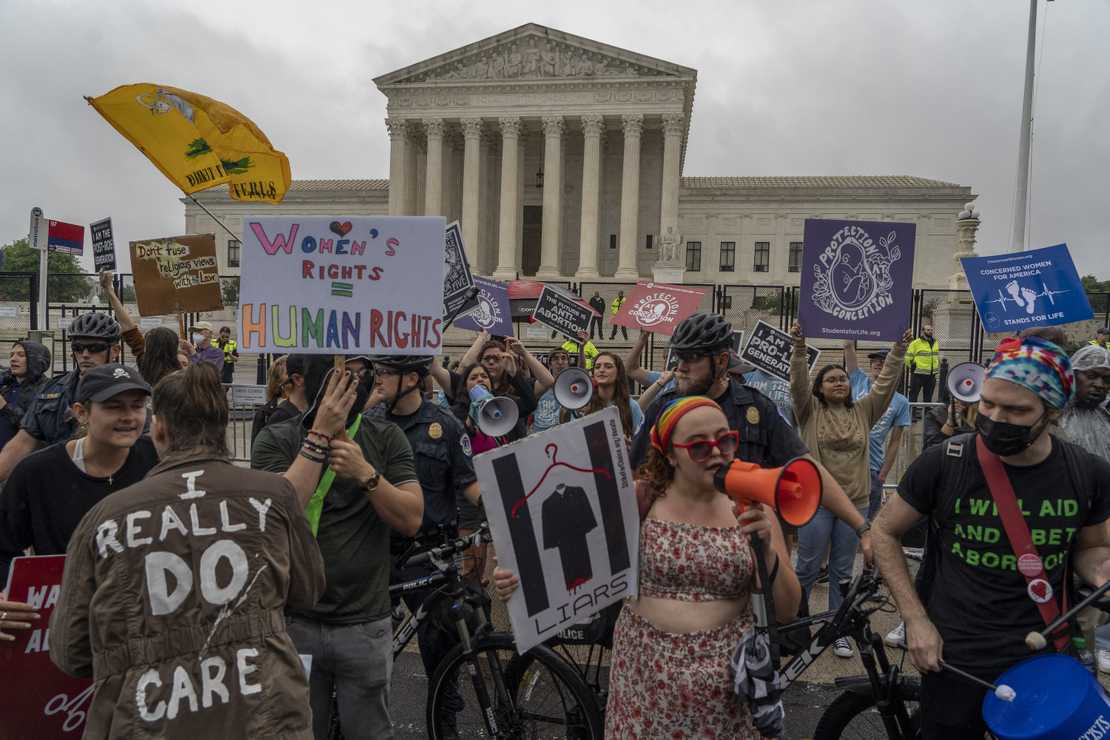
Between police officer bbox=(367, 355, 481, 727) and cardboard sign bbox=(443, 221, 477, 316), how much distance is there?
2073mm

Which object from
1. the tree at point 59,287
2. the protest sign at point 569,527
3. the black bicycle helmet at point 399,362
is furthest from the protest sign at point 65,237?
the protest sign at point 569,527

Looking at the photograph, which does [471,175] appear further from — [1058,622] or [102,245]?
[1058,622]

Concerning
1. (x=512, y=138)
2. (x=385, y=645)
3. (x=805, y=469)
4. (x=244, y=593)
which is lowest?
(x=385, y=645)

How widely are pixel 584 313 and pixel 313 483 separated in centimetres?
689

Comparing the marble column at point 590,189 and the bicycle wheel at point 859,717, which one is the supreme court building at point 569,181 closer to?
the marble column at point 590,189

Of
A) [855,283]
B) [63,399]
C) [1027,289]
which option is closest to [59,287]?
[63,399]

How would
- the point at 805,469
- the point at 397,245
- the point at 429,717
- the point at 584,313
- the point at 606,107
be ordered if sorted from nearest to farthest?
1. the point at 805,469
2. the point at 397,245
3. the point at 429,717
4. the point at 584,313
5. the point at 606,107

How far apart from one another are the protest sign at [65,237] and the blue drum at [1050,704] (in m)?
11.6

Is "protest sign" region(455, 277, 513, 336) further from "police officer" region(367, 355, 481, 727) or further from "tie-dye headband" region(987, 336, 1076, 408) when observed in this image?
"tie-dye headband" region(987, 336, 1076, 408)

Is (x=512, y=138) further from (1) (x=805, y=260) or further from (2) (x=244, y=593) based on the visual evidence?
(2) (x=244, y=593)

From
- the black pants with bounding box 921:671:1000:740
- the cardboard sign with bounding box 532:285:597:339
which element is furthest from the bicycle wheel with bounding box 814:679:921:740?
the cardboard sign with bounding box 532:285:597:339

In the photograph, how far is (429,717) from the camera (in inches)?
144

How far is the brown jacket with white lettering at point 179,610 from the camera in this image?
1993mm

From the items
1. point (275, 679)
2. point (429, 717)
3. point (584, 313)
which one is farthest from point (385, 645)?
point (584, 313)
